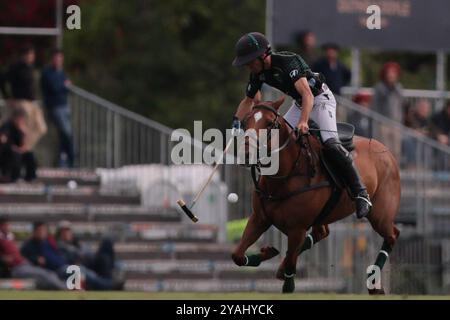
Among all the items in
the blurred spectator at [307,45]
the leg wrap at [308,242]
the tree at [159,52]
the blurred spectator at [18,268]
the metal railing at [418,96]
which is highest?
the tree at [159,52]

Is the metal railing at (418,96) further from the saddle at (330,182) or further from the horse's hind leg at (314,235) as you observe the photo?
the saddle at (330,182)

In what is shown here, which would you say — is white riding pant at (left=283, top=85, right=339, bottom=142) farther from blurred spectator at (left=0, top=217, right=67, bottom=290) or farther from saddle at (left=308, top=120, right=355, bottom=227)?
blurred spectator at (left=0, top=217, right=67, bottom=290)

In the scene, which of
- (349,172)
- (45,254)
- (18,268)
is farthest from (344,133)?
(45,254)

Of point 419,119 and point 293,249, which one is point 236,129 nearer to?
point 293,249

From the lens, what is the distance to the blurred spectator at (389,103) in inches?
959

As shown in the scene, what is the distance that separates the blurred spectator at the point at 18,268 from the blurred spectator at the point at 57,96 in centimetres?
262

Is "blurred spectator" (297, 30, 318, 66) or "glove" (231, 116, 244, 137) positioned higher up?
"blurred spectator" (297, 30, 318, 66)

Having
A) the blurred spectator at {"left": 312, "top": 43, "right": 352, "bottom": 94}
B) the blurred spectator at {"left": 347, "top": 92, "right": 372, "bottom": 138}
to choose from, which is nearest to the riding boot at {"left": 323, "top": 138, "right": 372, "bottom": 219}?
the blurred spectator at {"left": 347, "top": 92, "right": 372, "bottom": 138}

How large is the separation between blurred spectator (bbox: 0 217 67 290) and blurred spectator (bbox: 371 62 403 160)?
19.1 feet

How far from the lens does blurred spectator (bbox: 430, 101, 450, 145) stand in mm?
26094

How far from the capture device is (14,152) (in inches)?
908

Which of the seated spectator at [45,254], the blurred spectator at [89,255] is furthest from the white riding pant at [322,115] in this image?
the blurred spectator at [89,255]
